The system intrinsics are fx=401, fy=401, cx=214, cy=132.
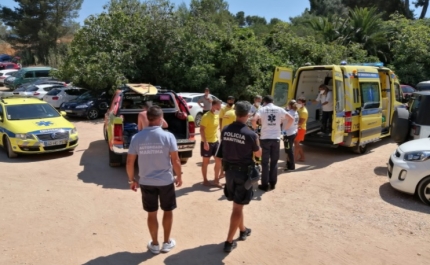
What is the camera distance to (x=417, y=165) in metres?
6.38

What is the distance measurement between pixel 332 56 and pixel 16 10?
34427mm

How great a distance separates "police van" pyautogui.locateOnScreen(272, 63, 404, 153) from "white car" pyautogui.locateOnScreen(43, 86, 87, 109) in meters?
11.8

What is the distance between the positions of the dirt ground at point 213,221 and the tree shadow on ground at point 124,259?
1 cm

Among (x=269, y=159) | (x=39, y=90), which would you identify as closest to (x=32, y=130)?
(x=269, y=159)

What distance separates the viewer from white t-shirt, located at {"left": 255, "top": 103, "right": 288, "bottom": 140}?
6844 millimetres

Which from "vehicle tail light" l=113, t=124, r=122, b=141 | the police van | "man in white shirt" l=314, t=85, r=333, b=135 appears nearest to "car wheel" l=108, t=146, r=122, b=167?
"vehicle tail light" l=113, t=124, r=122, b=141

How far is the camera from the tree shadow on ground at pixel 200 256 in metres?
4.49

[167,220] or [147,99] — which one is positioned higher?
[147,99]

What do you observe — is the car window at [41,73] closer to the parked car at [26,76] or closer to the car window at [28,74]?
the parked car at [26,76]

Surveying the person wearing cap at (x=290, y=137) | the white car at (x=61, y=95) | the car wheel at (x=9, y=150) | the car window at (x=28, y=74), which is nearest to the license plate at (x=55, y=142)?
the car wheel at (x=9, y=150)

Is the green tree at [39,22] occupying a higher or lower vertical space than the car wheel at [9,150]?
higher

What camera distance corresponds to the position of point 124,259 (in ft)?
15.0

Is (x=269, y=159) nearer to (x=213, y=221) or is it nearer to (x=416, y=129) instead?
(x=213, y=221)

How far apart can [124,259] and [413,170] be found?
465 cm
